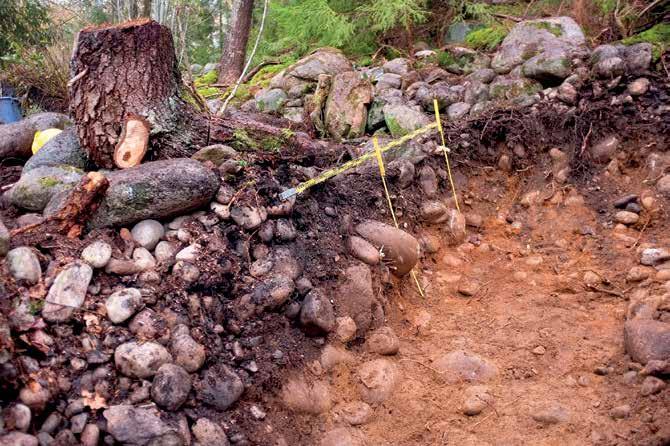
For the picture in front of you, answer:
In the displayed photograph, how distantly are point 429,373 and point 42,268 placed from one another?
1.95 meters

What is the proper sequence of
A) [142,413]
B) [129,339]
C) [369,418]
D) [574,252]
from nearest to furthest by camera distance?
1. [142,413]
2. [129,339]
3. [369,418]
4. [574,252]

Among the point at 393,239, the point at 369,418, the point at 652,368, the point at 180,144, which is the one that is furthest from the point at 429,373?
the point at 180,144

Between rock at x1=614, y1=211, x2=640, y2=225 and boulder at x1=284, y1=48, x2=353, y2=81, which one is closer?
rock at x1=614, y1=211, x2=640, y2=225

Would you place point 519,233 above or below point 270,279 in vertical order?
below

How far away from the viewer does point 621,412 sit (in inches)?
101

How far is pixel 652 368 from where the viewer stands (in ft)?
8.69

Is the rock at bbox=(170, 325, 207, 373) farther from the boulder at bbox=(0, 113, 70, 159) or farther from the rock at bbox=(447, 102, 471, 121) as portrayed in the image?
the rock at bbox=(447, 102, 471, 121)

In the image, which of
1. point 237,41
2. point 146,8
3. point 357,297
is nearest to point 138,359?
point 357,297

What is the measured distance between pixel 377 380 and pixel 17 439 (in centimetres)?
163

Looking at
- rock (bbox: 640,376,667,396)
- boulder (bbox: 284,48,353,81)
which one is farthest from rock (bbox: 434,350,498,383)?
boulder (bbox: 284,48,353,81)

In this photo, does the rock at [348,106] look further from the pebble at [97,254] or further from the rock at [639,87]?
the pebble at [97,254]

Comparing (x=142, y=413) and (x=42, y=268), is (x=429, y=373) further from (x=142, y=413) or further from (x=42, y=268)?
(x=42, y=268)

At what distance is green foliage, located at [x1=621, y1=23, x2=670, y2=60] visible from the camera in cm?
422

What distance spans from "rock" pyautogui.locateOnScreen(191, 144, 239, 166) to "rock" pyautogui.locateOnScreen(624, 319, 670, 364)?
2335mm
